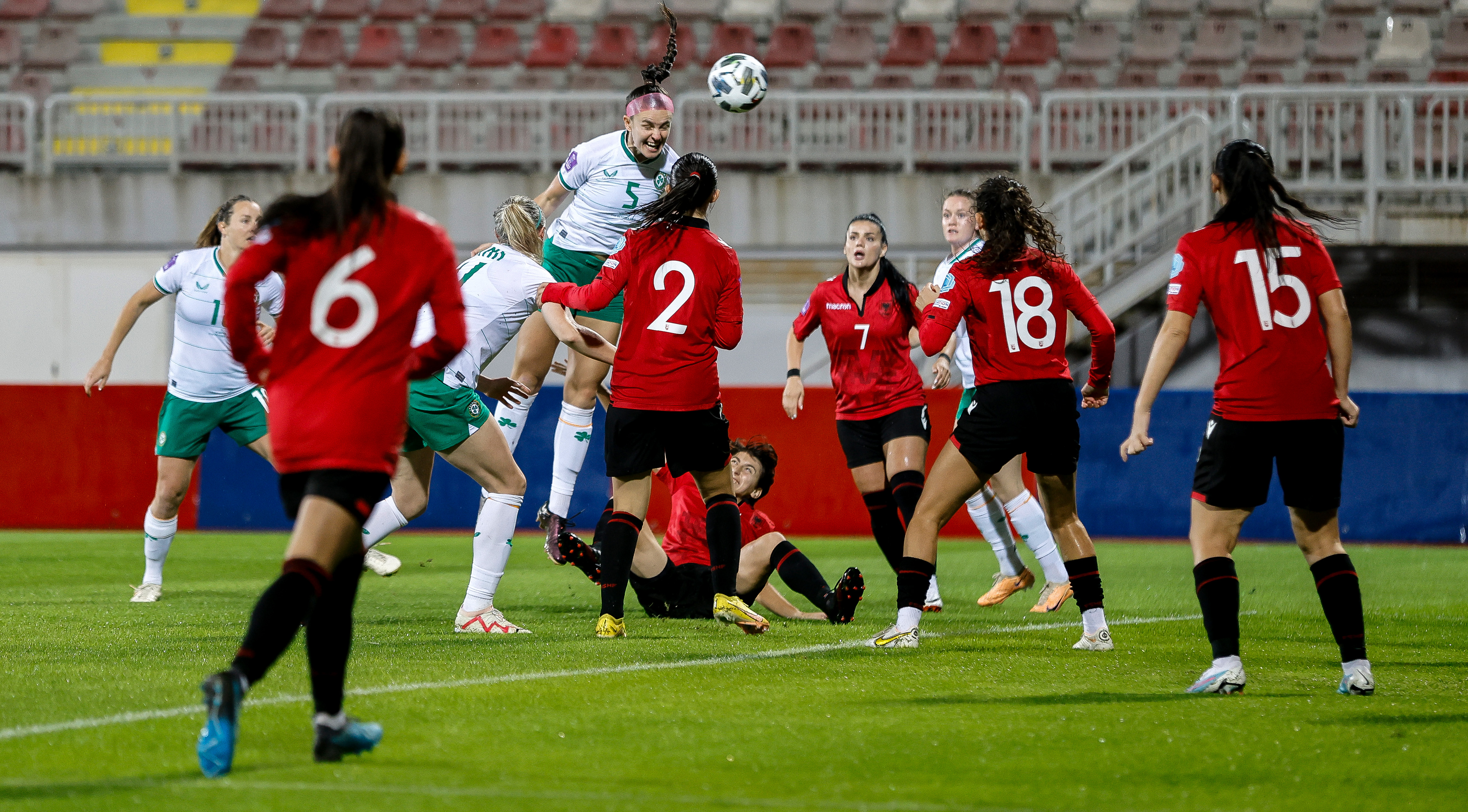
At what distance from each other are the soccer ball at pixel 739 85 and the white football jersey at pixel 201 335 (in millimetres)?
2781

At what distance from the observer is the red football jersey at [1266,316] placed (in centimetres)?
576

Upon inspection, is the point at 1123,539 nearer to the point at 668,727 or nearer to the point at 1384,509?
the point at 1384,509

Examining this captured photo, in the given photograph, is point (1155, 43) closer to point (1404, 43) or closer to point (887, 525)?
point (1404, 43)

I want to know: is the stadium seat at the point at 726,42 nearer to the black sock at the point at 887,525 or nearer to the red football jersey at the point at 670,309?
the black sock at the point at 887,525

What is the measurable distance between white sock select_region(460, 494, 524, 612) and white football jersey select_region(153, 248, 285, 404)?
6.67ft

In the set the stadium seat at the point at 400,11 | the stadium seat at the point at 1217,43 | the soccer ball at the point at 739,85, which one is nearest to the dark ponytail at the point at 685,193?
the soccer ball at the point at 739,85

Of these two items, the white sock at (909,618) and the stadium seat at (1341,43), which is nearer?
the white sock at (909,618)

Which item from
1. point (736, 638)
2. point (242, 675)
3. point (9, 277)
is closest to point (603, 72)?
point (9, 277)

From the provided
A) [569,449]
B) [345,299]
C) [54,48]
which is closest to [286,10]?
[54,48]

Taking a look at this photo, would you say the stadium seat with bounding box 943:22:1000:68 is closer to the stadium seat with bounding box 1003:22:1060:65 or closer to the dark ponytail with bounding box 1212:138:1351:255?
the stadium seat with bounding box 1003:22:1060:65

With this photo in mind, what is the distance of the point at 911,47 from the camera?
24.5 meters

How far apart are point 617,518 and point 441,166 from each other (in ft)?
44.5

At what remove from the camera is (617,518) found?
7.38m

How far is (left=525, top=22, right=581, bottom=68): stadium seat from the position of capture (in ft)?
81.6
